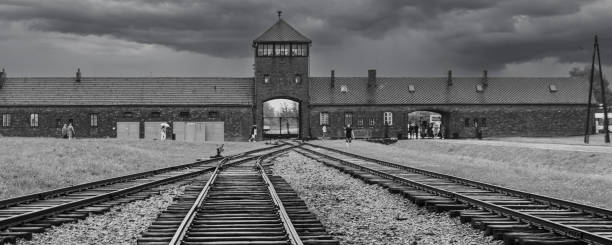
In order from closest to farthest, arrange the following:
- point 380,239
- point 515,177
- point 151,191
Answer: point 380,239 < point 151,191 < point 515,177

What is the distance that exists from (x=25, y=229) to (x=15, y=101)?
5178cm

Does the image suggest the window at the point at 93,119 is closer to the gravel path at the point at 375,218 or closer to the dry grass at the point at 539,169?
the dry grass at the point at 539,169

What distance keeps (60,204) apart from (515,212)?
673 centimetres

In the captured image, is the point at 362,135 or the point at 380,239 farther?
the point at 362,135

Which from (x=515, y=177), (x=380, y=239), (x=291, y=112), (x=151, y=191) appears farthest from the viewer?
(x=291, y=112)

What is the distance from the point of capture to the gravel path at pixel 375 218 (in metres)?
7.70

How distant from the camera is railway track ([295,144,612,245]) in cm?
707

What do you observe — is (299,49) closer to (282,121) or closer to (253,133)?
(253,133)

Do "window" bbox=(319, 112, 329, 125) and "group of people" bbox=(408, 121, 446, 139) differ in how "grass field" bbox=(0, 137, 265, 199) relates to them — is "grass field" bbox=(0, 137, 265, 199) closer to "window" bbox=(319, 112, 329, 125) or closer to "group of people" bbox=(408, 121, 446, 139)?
"window" bbox=(319, 112, 329, 125)

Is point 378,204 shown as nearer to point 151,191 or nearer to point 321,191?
point 321,191

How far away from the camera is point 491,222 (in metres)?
8.10

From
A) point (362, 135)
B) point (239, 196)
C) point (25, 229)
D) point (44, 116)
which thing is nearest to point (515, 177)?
point (239, 196)

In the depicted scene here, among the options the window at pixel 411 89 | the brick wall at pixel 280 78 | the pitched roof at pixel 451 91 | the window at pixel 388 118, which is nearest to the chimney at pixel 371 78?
the pitched roof at pixel 451 91

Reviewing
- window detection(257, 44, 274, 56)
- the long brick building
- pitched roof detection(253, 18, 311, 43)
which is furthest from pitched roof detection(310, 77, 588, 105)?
window detection(257, 44, 274, 56)
